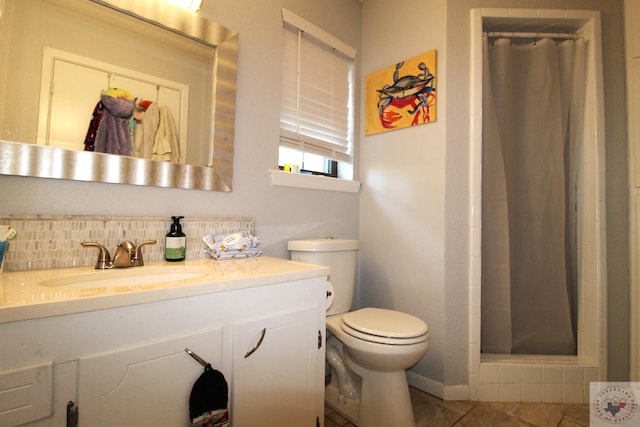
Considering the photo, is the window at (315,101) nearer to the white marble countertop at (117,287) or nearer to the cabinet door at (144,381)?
the white marble countertop at (117,287)

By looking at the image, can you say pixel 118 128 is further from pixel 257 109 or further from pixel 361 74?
pixel 361 74

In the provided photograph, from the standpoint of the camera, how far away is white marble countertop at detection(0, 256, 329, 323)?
1.89ft

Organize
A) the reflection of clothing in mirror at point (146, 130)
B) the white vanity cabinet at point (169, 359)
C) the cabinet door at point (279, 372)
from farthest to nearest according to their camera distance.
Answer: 1. the reflection of clothing in mirror at point (146, 130)
2. the cabinet door at point (279, 372)
3. the white vanity cabinet at point (169, 359)

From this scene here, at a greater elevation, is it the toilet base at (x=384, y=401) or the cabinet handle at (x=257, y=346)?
the cabinet handle at (x=257, y=346)

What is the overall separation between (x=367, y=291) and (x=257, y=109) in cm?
137

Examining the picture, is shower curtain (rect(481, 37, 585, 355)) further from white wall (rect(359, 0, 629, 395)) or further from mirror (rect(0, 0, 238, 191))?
mirror (rect(0, 0, 238, 191))

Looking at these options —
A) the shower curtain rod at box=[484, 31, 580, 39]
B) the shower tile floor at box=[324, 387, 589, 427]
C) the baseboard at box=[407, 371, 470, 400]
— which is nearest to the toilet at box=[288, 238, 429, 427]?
the shower tile floor at box=[324, 387, 589, 427]

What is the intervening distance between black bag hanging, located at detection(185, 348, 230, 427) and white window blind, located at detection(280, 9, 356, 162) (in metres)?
1.26

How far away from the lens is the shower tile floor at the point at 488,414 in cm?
139

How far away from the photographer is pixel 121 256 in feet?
3.31

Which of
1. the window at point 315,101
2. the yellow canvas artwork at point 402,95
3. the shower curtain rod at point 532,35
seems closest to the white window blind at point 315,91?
the window at point 315,101

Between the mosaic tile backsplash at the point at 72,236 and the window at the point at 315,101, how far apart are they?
0.81 meters

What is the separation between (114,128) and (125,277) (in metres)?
0.56

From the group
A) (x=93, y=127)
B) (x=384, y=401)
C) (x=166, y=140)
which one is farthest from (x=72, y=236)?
(x=384, y=401)
